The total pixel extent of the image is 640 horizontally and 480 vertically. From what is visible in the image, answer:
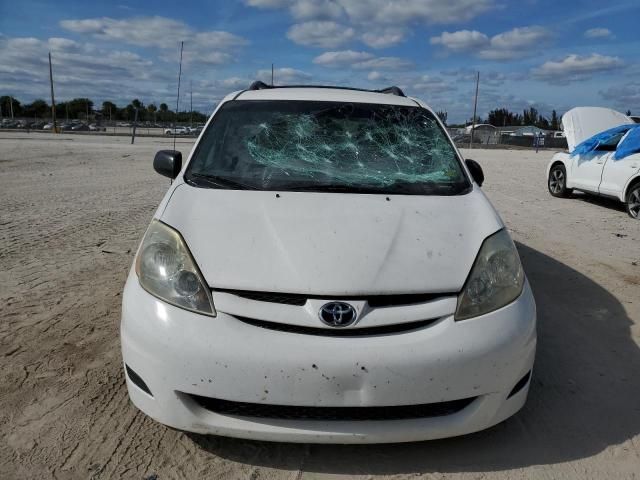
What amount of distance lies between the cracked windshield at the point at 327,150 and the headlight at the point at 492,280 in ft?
1.85

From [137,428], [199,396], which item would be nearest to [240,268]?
[199,396]

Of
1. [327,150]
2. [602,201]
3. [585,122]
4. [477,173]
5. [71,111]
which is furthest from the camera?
[71,111]

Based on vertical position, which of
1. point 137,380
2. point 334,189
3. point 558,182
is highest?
point 334,189

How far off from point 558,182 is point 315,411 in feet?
35.3

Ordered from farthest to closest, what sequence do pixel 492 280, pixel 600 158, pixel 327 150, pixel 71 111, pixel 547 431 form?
pixel 71 111
pixel 600 158
pixel 327 150
pixel 547 431
pixel 492 280

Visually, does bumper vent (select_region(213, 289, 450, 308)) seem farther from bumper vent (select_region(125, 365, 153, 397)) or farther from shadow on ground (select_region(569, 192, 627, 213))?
shadow on ground (select_region(569, 192, 627, 213))

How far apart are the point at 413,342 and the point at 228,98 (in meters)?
2.52

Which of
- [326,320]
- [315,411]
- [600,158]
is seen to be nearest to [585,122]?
[600,158]

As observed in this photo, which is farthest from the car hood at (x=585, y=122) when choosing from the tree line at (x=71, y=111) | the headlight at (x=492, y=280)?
the tree line at (x=71, y=111)

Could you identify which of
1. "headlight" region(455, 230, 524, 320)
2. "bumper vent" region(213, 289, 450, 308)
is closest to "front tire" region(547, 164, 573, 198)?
"headlight" region(455, 230, 524, 320)

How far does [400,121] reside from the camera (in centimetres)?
384

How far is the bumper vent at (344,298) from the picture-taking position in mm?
2240

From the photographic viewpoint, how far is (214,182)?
10.2ft

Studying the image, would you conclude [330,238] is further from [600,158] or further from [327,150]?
[600,158]
